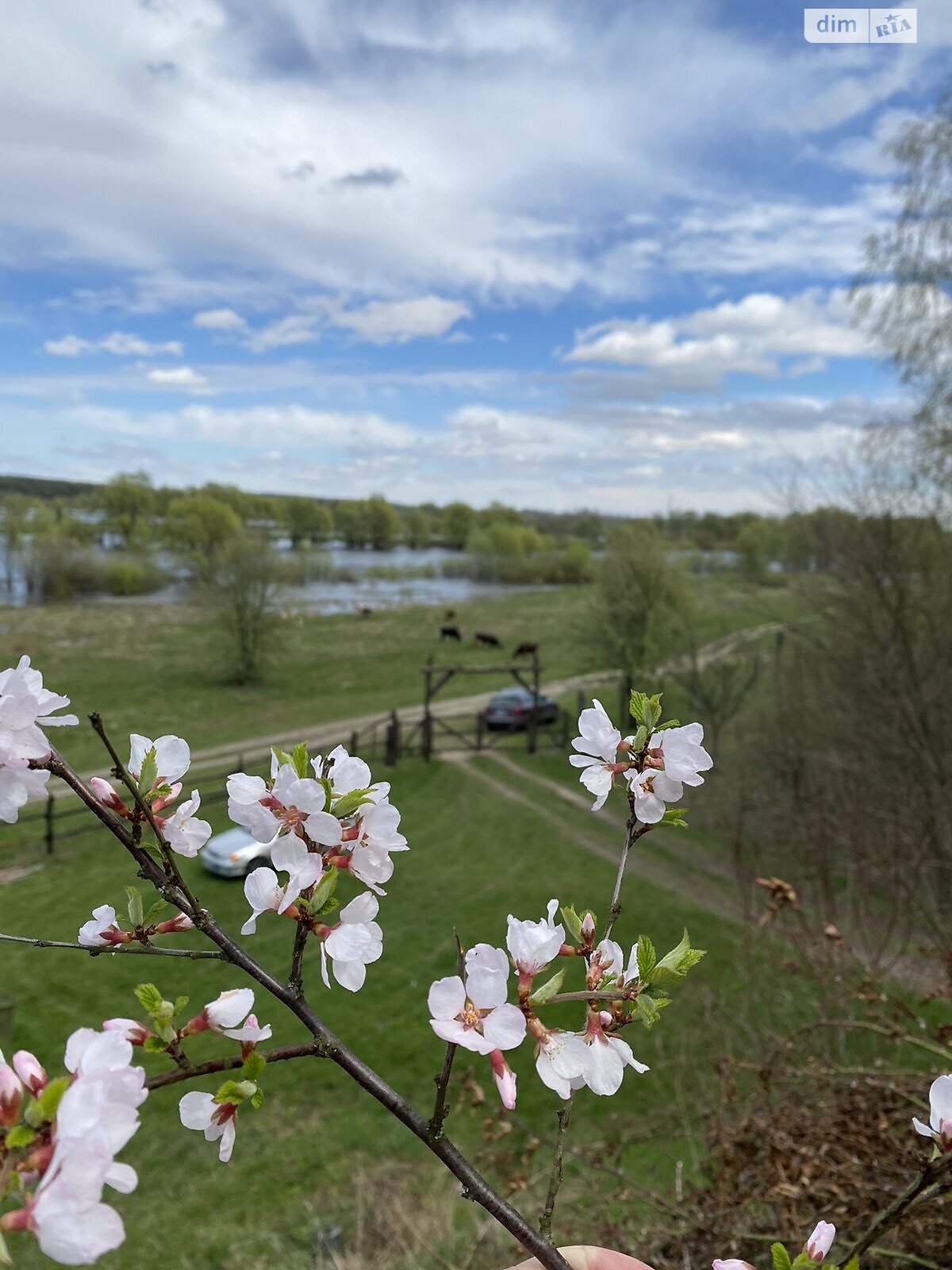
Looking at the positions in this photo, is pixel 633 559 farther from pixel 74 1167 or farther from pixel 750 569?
pixel 74 1167

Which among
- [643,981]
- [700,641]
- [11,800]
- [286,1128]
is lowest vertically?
[286,1128]

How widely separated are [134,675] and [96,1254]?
2864cm

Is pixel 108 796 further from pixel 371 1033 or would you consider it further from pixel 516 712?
pixel 516 712

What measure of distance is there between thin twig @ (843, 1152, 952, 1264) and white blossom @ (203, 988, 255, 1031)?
72cm

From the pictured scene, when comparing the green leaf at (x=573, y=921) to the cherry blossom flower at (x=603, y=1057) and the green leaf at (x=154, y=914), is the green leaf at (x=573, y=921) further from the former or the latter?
the green leaf at (x=154, y=914)

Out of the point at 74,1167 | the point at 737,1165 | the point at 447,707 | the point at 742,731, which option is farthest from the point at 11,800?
the point at 447,707

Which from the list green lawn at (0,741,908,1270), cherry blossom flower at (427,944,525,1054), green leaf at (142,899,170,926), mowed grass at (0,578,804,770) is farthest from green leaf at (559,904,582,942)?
mowed grass at (0,578,804,770)

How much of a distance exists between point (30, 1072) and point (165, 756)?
0.40 meters

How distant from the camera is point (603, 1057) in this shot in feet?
2.96

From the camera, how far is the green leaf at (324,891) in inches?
33.6

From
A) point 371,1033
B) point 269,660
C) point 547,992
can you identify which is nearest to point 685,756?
point 547,992

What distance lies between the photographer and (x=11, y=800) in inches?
32.6

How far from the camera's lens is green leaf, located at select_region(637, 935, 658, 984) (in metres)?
0.92

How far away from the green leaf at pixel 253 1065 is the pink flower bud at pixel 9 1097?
19 centimetres
